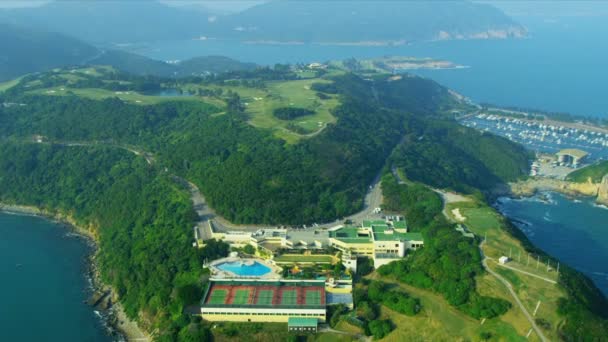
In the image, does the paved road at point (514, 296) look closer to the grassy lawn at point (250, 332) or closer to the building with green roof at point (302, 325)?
the building with green roof at point (302, 325)

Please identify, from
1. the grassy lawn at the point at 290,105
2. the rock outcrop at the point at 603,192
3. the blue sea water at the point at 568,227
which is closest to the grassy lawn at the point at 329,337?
the blue sea water at the point at 568,227

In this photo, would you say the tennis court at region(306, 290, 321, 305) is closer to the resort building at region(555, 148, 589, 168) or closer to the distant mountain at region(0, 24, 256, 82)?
the resort building at region(555, 148, 589, 168)

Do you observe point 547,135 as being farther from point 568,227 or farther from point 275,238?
point 275,238

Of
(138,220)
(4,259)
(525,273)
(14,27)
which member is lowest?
(4,259)

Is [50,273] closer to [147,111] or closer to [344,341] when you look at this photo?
[344,341]

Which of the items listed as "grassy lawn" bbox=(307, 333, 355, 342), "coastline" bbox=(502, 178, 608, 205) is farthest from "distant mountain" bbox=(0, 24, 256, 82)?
"grassy lawn" bbox=(307, 333, 355, 342)

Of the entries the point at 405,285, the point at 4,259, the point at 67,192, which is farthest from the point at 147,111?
the point at 405,285
